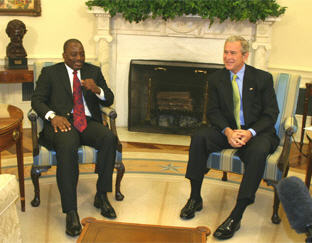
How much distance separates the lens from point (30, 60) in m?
4.87

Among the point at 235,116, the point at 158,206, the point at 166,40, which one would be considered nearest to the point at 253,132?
the point at 235,116

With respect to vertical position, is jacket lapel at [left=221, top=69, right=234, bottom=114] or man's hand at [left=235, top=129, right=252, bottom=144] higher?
jacket lapel at [left=221, top=69, right=234, bottom=114]

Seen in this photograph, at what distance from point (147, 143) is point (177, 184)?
1162 millimetres

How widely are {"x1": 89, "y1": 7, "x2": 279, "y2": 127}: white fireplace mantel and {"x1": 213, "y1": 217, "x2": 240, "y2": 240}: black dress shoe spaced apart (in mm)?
2461

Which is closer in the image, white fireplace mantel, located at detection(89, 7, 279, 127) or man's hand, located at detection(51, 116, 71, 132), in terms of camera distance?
man's hand, located at detection(51, 116, 71, 132)

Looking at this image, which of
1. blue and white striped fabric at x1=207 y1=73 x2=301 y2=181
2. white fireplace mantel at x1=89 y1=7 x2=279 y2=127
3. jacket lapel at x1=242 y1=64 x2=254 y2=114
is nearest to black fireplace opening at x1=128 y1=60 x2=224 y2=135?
white fireplace mantel at x1=89 y1=7 x2=279 y2=127

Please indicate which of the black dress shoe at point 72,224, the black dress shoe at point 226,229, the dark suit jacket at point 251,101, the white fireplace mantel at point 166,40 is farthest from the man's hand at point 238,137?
the white fireplace mantel at point 166,40

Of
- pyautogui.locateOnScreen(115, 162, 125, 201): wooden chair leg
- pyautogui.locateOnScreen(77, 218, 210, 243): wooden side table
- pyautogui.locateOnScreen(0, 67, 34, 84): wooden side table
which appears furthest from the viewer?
pyautogui.locateOnScreen(0, 67, 34, 84): wooden side table

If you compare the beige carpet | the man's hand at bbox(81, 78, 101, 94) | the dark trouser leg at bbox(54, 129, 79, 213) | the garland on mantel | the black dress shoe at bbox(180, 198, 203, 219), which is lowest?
the beige carpet

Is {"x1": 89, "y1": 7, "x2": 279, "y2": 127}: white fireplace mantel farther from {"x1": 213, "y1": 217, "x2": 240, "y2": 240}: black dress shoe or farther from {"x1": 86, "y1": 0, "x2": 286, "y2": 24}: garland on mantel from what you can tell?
{"x1": 213, "y1": 217, "x2": 240, "y2": 240}: black dress shoe

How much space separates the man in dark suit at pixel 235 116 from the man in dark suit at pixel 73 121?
596mm

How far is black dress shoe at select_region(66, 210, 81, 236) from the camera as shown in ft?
8.73

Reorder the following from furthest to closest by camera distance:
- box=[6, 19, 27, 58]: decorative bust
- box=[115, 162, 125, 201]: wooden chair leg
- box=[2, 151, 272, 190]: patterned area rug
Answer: box=[6, 19, 27, 58]: decorative bust < box=[2, 151, 272, 190]: patterned area rug < box=[115, 162, 125, 201]: wooden chair leg

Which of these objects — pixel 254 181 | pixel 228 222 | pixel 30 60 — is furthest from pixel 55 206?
pixel 30 60
